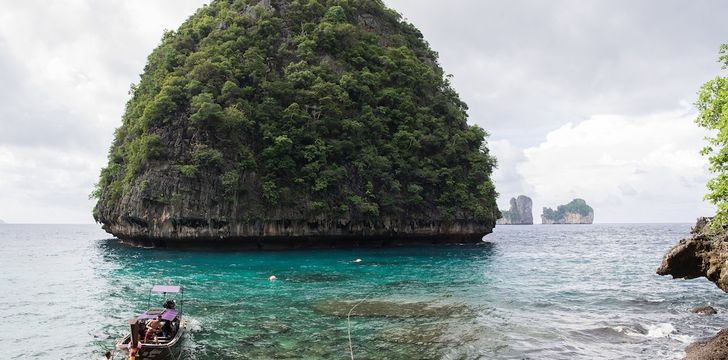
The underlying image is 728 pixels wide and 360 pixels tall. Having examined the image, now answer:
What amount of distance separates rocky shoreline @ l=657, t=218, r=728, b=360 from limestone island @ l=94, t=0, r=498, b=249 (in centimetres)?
3865

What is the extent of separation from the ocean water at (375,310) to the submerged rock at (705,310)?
328 millimetres

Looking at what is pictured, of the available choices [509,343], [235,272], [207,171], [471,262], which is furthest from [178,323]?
[207,171]

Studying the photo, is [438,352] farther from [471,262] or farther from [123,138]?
[123,138]

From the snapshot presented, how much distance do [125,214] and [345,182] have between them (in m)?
25.8

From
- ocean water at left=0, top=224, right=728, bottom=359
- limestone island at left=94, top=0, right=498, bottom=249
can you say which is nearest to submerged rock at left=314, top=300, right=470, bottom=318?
ocean water at left=0, top=224, right=728, bottom=359

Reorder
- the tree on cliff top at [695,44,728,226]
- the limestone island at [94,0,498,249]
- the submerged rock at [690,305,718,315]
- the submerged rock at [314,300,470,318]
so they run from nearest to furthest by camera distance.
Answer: the tree on cliff top at [695,44,728,226], the submerged rock at [314,300,470,318], the submerged rock at [690,305,718,315], the limestone island at [94,0,498,249]

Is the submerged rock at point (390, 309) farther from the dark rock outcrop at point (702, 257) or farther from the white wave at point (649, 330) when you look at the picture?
the dark rock outcrop at point (702, 257)

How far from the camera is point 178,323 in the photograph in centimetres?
1697

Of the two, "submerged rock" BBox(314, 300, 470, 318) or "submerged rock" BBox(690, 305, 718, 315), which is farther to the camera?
"submerged rock" BBox(690, 305, 718, 315)

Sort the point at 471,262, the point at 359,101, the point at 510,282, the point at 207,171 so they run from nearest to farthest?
the point at 510,282 → the point at 471,262 → the point at 207,171 → the point at 359,101

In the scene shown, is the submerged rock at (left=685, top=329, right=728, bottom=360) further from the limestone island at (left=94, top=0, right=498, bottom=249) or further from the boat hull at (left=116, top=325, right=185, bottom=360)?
the limestone island at (left=94, top=0, right=498, bottom=249)

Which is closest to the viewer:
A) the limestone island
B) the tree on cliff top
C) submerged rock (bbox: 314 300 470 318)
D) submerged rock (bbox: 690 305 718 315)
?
the tree on cliff top

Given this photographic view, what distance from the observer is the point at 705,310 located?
69.1 ft

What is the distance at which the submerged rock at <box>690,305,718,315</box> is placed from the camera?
2089 cm
